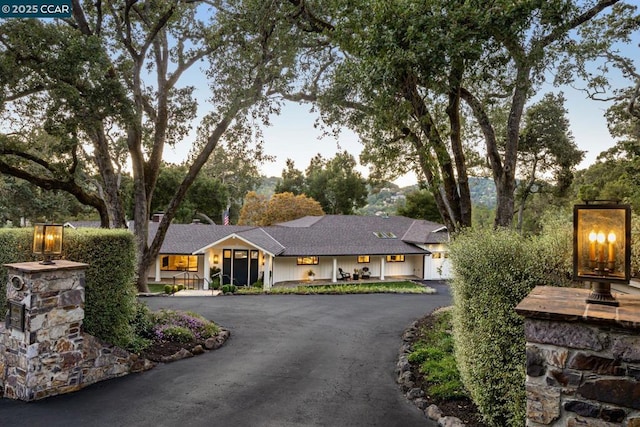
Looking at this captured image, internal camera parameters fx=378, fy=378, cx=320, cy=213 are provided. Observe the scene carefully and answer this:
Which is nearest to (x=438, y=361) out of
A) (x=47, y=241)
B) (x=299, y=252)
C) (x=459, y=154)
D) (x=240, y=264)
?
(x=459, y=154)

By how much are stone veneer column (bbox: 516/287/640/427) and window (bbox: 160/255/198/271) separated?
22.2 m

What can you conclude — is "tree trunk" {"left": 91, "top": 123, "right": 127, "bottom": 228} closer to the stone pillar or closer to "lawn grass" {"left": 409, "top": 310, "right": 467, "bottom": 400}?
the stone pillar

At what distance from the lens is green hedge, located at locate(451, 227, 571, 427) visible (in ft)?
13.3

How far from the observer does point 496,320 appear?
4.29 metres

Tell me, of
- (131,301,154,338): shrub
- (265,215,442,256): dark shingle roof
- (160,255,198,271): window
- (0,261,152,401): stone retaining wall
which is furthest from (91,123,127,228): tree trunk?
(265,215,442,256): dark shingle roof

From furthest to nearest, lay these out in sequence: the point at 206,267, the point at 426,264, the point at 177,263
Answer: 1. the point at 426,264
2. the point at 177,263
3. the point at 206,267

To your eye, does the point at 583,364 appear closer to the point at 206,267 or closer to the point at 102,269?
the point at 102,269

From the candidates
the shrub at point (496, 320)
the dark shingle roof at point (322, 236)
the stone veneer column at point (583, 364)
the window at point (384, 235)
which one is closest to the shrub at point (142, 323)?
the shrub at point (496, 320)

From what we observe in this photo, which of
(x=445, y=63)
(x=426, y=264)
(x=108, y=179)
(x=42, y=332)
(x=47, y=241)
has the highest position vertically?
(x=445, y=63)

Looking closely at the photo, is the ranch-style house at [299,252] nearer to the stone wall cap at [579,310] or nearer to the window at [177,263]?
the window at [177,263]

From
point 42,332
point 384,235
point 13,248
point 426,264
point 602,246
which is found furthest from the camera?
point 384,235

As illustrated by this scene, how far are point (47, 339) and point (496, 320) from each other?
5.89 metres

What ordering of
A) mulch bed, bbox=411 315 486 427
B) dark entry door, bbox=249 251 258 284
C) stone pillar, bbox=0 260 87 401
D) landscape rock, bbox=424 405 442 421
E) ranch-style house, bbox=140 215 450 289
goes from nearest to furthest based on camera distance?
mulch bed, bbox=411 315 486 427, landscape rock, bbox=424 405 442 421, stone pillar, bbox=0 260 87 401, ranch-style house, bbox=140 215 450 289, dark entry door, bbox=249 251 258 284

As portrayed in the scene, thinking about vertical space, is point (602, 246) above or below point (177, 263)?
above
